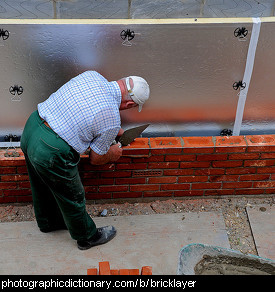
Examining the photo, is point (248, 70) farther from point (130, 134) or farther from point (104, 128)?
point (104, 128)

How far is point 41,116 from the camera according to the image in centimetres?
276

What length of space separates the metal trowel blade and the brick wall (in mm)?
68

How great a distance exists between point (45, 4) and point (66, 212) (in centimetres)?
165

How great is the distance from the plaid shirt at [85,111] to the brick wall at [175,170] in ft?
2.28

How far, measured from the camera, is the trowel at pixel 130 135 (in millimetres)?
3312

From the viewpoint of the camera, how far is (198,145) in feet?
11.4

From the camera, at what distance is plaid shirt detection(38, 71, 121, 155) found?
2.63 metres

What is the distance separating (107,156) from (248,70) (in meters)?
1.43

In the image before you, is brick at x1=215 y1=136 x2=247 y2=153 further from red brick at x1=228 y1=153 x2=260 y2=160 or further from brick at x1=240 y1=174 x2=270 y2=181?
brick at x1=240 y1=174 x2=270 y2=181

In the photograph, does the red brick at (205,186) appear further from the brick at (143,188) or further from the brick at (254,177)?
the brick at (143,188)

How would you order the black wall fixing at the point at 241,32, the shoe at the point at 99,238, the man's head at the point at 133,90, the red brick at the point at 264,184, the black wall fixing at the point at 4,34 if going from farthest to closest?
the red brick at the point at 264,184
the shoe at the point at 99,238
the black wall fixing at the point at 241,32
the black wall fixing at the point at 4,34
the man's head at the point at 133,90

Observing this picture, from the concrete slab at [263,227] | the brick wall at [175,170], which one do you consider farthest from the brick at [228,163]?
the concrete slab at [263,227]

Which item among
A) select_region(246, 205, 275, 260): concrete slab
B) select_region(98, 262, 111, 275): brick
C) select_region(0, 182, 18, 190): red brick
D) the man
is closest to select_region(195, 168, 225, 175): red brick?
select_region(246, 205, 275, 260): concrete slab

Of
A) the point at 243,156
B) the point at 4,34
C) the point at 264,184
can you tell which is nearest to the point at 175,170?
the point at 243,156
